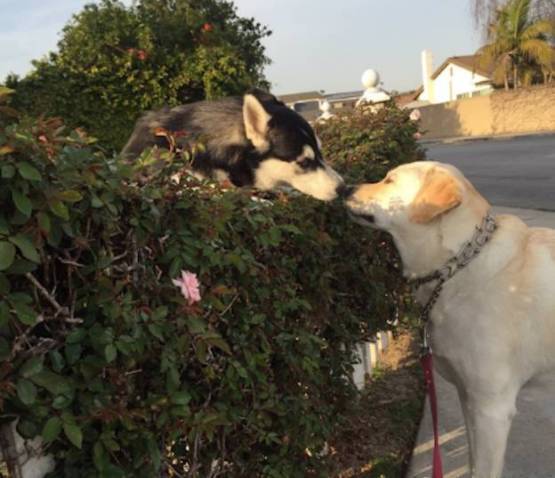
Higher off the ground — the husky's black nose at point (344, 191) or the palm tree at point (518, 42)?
the palm tree at point (518, 42)

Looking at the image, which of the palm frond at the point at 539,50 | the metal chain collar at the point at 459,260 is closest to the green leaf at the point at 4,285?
the metal chain collar at the point at 459,260

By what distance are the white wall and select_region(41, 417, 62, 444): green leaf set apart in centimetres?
5895

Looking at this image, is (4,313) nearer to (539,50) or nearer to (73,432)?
(73,432)

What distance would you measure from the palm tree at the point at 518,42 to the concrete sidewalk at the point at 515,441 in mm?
37637

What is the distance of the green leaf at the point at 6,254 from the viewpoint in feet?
3.43

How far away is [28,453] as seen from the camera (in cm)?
132

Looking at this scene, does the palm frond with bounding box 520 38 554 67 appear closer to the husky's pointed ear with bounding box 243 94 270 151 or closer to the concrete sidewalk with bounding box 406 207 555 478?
the husky's pointed ear with bounding box 243 94 270 151

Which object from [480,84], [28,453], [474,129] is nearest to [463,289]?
[28,453]

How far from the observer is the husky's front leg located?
8.76 ft

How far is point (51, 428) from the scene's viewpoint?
1.20 m

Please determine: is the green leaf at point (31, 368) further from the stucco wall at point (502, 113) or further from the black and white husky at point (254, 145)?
the stucco wall at point (502, 113)

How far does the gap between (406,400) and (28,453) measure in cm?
322

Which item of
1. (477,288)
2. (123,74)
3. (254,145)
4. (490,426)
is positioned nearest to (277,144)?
(254,145)

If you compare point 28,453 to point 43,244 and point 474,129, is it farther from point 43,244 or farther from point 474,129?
point 474,129
